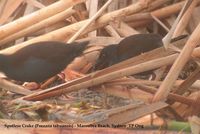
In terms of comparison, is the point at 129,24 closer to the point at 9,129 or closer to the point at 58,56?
the point at 58,56

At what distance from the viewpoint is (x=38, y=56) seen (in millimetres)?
4043

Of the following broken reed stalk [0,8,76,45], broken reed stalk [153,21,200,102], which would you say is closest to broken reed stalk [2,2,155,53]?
broken reed stalk [0,8,76,45]

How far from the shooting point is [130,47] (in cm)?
462

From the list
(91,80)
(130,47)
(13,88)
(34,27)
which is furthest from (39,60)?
(91,80)

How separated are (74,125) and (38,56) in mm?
1565

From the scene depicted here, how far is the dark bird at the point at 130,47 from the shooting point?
451 cm

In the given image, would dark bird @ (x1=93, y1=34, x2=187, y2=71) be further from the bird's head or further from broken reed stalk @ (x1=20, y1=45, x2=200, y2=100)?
broken reed stalk @ (x1=20, y1=45, x2=200, y2=100)

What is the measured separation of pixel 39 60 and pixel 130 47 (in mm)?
889

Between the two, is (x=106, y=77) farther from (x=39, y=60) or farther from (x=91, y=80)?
(x=39, y=60)

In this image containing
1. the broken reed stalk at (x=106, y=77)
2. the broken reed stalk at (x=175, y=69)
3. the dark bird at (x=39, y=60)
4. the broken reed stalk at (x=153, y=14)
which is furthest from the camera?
the broken reed stalk at (x=153, y=14)

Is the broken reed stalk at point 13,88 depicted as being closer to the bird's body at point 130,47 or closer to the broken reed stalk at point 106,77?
the broken reed stalk at point 106,77

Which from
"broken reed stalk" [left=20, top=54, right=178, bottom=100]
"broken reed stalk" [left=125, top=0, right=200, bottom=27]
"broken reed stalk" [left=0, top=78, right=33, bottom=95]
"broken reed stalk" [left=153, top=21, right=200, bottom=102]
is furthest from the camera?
"broken reed stalk" [left=125, top=0, right=200, bottom=27]

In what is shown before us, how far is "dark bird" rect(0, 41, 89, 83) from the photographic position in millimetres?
4020

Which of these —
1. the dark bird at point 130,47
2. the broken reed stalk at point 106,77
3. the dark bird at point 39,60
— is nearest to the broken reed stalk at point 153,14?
the dark bird at point 130,47
